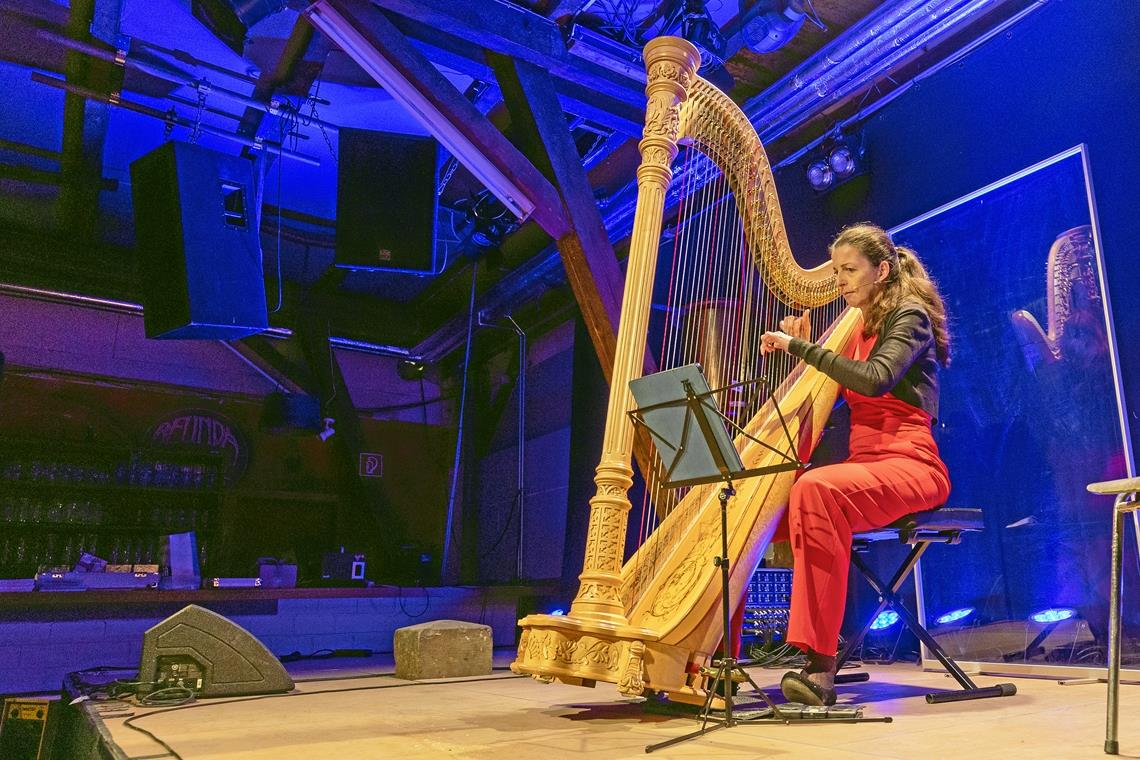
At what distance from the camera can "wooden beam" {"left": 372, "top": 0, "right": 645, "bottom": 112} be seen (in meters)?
4.42

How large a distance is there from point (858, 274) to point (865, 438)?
536 mm

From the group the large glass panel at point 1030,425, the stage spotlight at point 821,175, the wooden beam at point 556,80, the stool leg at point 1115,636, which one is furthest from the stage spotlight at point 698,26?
the stool leg at point 1115,636

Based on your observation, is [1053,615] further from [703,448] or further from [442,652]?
[442,652]

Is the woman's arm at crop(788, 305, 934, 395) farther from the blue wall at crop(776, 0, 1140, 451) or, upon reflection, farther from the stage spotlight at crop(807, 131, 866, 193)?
the stage spotlight at crop(807, 131, 866, 193)

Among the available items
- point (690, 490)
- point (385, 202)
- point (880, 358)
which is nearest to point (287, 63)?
point (385, 202)

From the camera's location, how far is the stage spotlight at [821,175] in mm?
4891

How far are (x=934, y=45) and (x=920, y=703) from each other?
3508 millimetres

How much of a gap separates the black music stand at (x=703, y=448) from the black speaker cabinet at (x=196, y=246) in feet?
11.8

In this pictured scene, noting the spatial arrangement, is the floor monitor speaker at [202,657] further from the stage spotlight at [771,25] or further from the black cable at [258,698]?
the stage spotlight at [771,25]

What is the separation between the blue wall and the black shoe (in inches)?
81.1

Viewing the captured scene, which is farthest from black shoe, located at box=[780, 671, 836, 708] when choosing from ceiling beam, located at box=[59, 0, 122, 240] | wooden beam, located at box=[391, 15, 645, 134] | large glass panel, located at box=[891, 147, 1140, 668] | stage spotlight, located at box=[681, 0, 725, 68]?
ceiling beam, located at box=[59, 0, 122, 240]

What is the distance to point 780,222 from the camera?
2988 mm

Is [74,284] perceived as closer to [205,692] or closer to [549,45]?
[549,45]

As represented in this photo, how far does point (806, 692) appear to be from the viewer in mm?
2332
